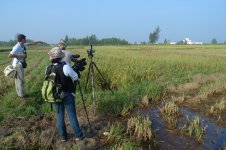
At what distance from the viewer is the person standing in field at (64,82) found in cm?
545

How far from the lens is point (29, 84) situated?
40.0 ft

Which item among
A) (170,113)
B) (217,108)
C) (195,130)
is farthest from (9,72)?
(217,108)

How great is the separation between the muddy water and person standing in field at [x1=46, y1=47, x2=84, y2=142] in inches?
72.6

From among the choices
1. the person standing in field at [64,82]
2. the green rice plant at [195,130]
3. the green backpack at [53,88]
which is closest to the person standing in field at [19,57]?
the person standing in field at [64,82]

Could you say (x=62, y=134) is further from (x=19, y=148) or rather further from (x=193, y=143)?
(x=193, y=143)

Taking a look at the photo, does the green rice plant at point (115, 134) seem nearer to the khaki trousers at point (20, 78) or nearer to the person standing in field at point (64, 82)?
the person standing in field at point (64, 82)

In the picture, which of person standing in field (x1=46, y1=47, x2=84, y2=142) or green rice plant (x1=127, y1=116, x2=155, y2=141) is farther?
green rice plant (x1=127, y1=116, x2=155, y2=141)

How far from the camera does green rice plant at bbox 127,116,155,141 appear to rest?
615 cm

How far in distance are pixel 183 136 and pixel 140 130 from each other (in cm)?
104

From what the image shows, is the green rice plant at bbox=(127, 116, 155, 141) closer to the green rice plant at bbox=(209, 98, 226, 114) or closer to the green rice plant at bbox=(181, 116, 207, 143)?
the green rice plant at bbox=(181, 116, 207, 143)

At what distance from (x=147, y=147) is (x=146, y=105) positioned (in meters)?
3.26

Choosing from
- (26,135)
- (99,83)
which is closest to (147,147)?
(26,135)

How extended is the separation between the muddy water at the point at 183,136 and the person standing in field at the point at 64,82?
6.05 feet

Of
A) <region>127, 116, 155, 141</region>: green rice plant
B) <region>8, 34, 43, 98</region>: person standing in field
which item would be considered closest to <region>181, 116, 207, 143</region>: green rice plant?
<region>127, 116, 155, 141</region>: green rice plant
